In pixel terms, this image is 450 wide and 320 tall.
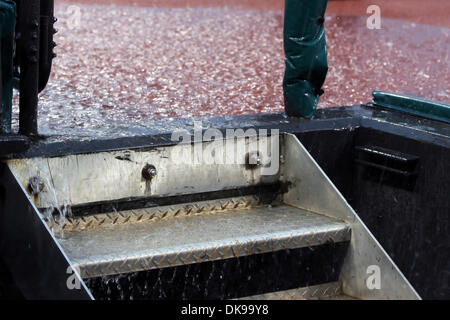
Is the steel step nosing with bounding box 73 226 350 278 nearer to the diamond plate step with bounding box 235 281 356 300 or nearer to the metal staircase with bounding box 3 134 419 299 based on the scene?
the metal staircase with bounding box 3 134 419 299

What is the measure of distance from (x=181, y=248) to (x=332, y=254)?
1.81 ft

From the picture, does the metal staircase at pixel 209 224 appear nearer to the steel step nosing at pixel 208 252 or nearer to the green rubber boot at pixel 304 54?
the steel step nosing at pixel 208 252

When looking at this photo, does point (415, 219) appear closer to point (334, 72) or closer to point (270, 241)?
point (270, 241)

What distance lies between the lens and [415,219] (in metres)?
2.50

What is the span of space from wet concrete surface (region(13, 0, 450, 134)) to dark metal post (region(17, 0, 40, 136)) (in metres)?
0.14

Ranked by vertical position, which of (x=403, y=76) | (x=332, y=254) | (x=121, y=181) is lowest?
(x=332, y=254)

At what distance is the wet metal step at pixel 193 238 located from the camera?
6.72ft

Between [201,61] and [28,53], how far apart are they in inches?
93.5

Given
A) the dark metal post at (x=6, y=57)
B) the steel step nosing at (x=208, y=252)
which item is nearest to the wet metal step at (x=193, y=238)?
the steel step nosing at (x=208, y=252)

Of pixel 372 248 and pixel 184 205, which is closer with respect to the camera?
pixel 372 248

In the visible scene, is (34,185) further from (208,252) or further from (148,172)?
(208,252)

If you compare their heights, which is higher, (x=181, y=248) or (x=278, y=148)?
(x=278, y=148)
